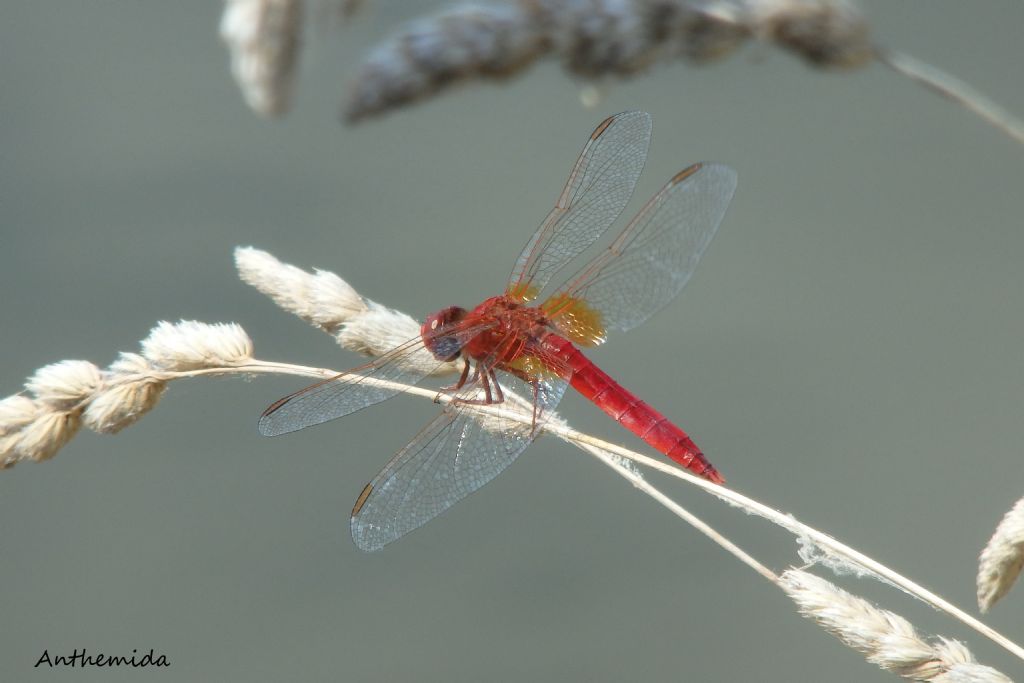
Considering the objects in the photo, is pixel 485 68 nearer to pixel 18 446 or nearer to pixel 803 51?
pixel 803 51

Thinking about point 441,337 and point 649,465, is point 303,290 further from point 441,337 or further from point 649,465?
point 649,465

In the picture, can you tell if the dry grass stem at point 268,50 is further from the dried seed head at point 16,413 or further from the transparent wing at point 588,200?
the transparent wing at point 588,200

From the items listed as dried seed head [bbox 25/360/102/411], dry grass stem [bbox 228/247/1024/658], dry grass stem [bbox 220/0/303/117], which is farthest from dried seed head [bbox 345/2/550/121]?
dried seed head [bbox 25/360/102/411]


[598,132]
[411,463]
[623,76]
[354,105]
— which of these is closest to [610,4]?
[623,76]

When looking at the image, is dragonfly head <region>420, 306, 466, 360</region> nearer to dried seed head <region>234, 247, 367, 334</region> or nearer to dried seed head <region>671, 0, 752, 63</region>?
dried seed head <region>234, 247, 367, 334</region>

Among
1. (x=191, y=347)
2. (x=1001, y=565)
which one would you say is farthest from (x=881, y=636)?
(x=191, y=347)

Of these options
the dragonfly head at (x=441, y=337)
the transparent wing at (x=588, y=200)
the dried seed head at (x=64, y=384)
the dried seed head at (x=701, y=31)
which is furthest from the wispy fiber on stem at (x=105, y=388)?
the dried seed head at (x=701, y=31)
